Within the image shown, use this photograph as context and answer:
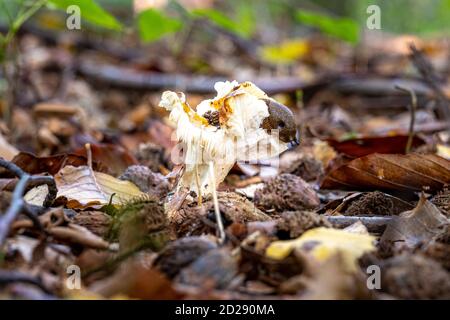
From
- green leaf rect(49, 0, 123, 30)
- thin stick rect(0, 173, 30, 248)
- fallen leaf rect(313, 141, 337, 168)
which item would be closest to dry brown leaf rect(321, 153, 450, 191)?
fallen leaf rect(313, 141, 337, 168)

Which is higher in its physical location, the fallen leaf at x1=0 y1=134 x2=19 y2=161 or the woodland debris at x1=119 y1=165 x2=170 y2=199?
the fallen leaf at x1=0 y1=134 x2=19 y2=161

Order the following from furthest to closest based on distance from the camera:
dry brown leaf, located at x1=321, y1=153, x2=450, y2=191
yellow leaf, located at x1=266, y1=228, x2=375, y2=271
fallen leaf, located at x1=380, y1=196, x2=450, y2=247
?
dry brown leaf, located at x1=321, y1=153, x2=450, y2=191 < fallen leaf, located at x1=380, y1=196, x2=450, y2=247 < yellow leaf, located at x1=266, y1=228, x2=375, y2=271

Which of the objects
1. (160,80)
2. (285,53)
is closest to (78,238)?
(160,80)

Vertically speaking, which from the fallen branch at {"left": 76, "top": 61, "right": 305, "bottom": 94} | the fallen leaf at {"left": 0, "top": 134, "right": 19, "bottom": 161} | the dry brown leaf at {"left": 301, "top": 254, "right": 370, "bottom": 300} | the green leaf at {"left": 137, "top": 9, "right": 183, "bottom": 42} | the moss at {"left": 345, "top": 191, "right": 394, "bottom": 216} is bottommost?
the dry brown leaf at {"left": 301, "top": 254, "right": 370, "bottom": 300}

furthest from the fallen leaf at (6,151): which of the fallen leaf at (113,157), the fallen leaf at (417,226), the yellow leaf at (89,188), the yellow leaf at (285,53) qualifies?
the yellow leaf at (285,53)

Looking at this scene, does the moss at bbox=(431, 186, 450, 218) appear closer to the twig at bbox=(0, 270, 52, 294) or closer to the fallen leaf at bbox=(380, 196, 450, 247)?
Result: the fallen leaf at bbox=(380, 196, 450, 247)

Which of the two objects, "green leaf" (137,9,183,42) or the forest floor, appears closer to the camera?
the forest floor
